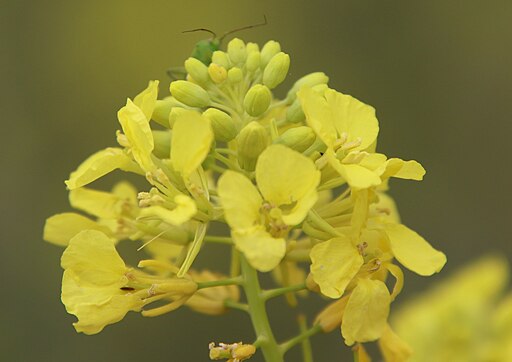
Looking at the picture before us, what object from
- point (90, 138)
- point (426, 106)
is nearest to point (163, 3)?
point (90, 138)

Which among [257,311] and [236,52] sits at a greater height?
[236,52]

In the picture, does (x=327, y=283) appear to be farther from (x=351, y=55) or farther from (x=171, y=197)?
(x=351, y=55)

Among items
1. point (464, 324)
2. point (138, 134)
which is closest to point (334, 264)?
point (138, 134)

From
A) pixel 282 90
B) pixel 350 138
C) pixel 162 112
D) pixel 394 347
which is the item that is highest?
pixel 162 112

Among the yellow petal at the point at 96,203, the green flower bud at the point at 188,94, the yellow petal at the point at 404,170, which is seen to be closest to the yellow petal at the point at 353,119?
the yellow petal at the point at 404,170

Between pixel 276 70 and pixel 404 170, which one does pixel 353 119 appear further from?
pixel 276 70

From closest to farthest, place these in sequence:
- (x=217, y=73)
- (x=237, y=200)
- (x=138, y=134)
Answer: (x=237, y=200) < (x=138, y=134) < (x=217, y=73)
